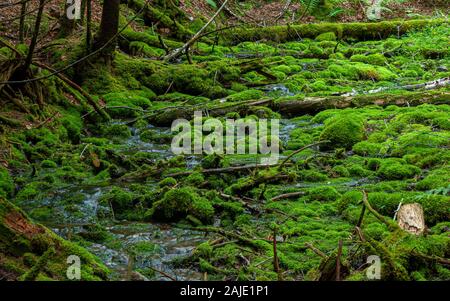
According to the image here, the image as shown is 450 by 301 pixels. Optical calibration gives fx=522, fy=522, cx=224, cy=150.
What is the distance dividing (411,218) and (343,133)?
12.0ft

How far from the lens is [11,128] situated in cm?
820

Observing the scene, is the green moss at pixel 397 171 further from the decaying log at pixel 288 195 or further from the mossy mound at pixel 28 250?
the mossy mound at pixel 28 250

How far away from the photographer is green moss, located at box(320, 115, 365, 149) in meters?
8.39

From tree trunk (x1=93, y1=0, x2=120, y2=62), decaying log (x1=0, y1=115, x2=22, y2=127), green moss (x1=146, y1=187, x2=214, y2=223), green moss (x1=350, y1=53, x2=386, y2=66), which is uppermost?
tree trunk (x1=93, y1=0, x2=120, y2=62)

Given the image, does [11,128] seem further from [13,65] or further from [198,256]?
[198,256]

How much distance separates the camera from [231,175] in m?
7.21
